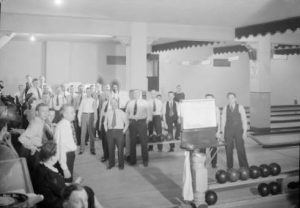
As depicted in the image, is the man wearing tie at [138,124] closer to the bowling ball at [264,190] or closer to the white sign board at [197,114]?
the white sign board at [197,114]

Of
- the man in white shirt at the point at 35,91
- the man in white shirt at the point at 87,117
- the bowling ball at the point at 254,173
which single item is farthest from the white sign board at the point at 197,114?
the man in white shirt at the point at 35,91

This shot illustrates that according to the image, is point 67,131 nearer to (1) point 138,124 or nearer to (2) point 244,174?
(1) point 138,124

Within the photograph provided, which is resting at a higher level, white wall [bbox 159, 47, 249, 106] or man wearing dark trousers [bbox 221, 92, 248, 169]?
white wall [bbox 159, 47, 249, 106]

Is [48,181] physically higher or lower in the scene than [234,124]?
lower

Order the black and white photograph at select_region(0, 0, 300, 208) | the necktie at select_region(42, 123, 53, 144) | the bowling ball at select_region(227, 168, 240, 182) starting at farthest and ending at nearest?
the bowling ball at select_region(227, 168, 240, 182), the necktie at select_region(42, 123, 53, 144), the black and white photograph at select_region(0, 0, 300, 208)

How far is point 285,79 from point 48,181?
1808 centimetres

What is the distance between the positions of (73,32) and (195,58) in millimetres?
9282

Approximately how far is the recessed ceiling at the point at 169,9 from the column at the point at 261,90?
8.50 ft

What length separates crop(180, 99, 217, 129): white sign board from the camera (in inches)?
196

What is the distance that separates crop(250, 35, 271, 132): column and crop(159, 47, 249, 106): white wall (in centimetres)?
543

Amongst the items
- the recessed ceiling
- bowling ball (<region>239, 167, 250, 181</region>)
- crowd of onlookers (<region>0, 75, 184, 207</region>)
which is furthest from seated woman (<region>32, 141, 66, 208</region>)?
the recessed ceiling

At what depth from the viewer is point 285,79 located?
1938cm

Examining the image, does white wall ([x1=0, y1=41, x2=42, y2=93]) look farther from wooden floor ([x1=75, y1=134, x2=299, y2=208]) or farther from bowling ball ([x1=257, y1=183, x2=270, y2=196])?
bowling ball ([x1=257, y1=183, x2=270, y2=196])

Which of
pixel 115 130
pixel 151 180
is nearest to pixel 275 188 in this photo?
pixel 151 180
